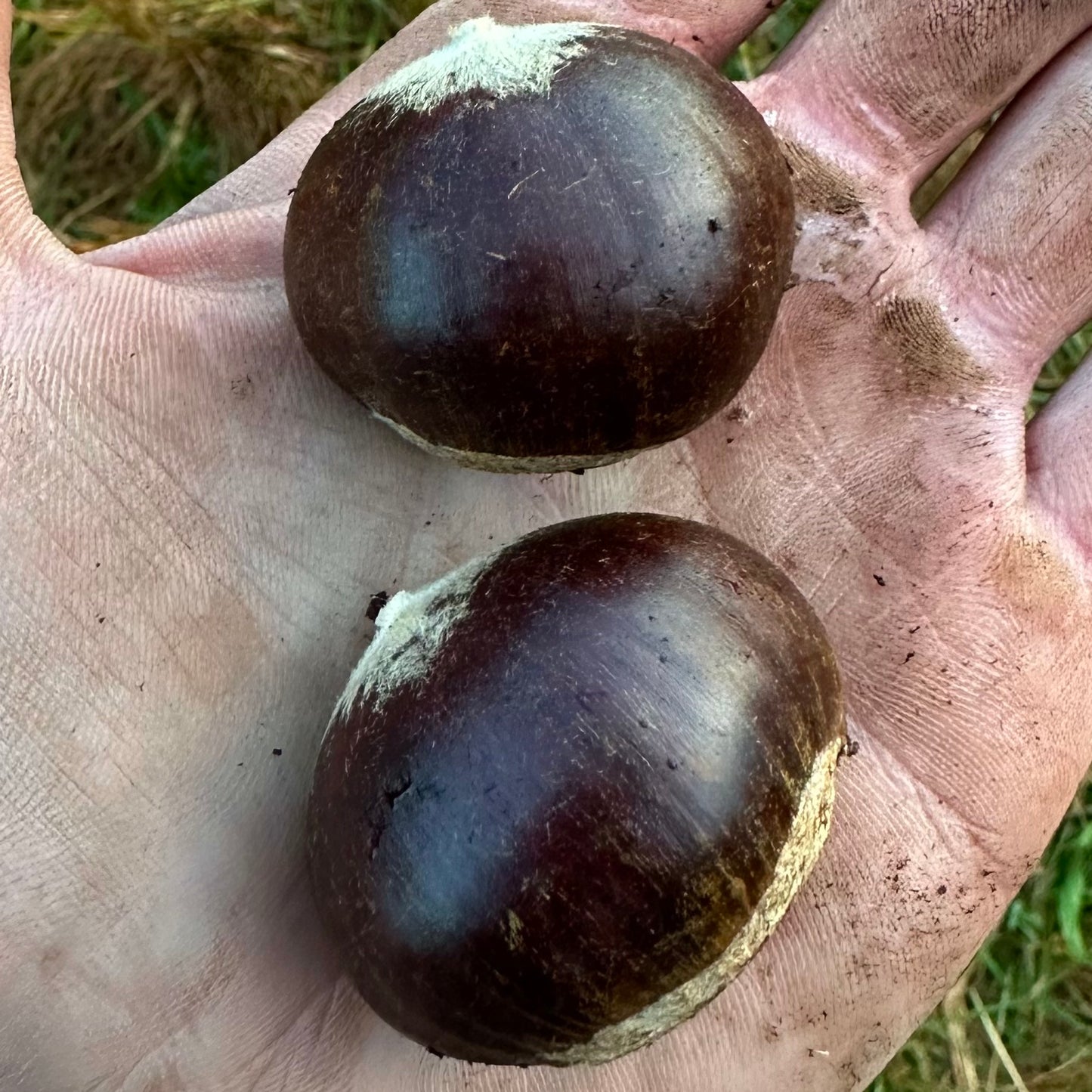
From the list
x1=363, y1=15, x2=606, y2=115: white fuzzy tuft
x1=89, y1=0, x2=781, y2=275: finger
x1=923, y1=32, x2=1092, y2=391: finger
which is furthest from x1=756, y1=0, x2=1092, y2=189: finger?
x1=363, y1=15, x2=606, y2=115: white fuzzy tuft

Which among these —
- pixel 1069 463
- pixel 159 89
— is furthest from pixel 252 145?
pixel 1069 463

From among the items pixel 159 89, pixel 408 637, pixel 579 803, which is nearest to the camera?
pixel 579 803

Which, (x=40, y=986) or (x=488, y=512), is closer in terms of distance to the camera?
(x=40, y=986)

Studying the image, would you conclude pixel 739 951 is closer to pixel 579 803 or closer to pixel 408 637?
pixel 579 803

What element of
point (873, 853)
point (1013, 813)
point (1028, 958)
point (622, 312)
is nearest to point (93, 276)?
point (622, 312)

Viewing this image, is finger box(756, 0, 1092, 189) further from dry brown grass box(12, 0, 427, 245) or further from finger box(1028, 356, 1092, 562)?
dry brown grass box(12, 0, 427, 245)

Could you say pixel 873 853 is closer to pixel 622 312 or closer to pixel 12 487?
pixel 622 312

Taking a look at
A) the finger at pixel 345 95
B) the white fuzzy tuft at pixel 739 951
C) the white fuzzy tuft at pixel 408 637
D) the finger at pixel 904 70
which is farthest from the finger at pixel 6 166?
the white fuzzy tuft at pixel 739 951
